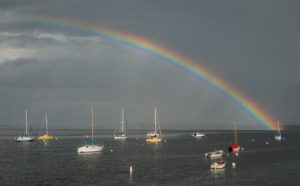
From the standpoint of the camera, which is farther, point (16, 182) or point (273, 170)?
point (273, 170)

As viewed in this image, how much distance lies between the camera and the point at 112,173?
341ft

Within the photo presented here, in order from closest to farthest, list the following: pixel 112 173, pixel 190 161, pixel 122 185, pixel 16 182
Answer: pixel 122 185 < pixel 16 182 < pixel 112 173 < pixel 190 161

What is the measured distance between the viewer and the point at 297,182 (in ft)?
291

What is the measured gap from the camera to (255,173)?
10412 centimetres

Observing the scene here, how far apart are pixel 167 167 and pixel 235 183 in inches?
1202

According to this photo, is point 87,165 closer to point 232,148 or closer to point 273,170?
point 273,170

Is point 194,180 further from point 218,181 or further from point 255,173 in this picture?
point 255,173

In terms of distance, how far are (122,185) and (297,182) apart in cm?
3545

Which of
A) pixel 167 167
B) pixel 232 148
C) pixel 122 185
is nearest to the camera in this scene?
pixel 122 185

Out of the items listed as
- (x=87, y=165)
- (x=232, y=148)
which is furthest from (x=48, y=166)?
(x=232, y=148)

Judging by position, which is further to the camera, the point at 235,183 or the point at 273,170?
the point at 273,170

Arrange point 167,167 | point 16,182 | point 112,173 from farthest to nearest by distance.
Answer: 1. point 167,167
2. point 112,173
3. point 16,182

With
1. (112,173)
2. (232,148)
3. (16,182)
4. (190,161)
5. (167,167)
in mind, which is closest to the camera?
(16,182)

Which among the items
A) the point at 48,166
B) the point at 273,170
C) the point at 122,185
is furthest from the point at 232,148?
the point at 122,185
